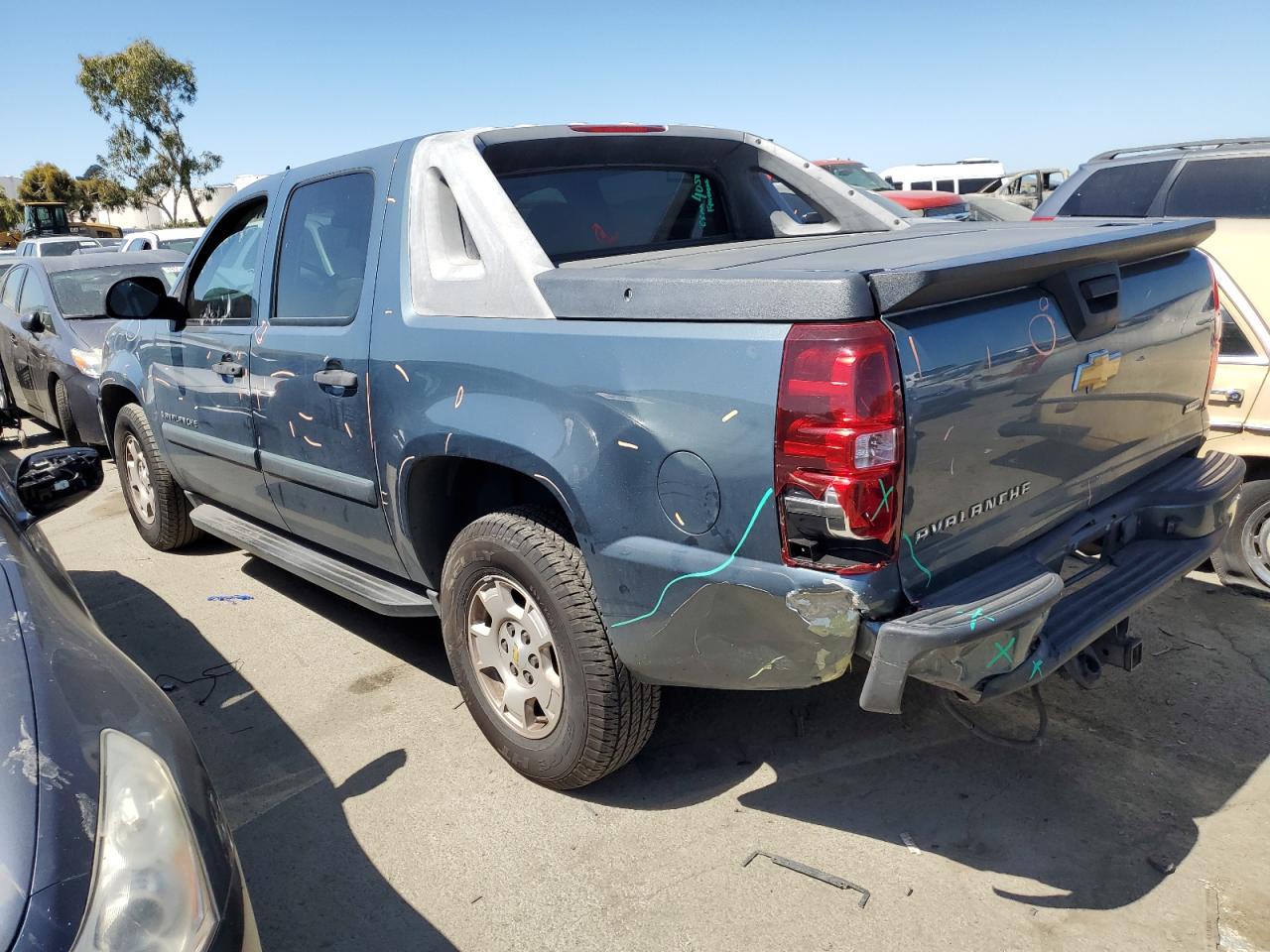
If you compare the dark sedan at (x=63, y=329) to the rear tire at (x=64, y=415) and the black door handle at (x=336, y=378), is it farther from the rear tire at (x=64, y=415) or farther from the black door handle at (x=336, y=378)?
the black door handle at (x=336, y=378)

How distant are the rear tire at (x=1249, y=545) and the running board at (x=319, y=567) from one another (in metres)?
3.47

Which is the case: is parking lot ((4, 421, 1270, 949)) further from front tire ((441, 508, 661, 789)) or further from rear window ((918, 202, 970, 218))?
rear window ((918, 202, 970, 218))

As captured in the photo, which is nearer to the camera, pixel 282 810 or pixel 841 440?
pixel 841 440

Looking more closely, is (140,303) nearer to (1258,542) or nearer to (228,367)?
(228,367)

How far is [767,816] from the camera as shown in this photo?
9.37 feet

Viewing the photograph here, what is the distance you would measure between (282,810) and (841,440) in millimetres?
2146

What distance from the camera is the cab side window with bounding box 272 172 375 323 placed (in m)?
3.41

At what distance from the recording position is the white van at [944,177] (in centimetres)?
2522

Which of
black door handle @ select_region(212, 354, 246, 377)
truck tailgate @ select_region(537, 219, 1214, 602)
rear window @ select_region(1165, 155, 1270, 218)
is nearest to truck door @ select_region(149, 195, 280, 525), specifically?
black door handle @ select_region(212, 354, 246, 377)

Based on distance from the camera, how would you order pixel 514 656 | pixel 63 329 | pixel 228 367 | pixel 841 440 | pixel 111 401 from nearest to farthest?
1. pixel 841 440
2. pixel 514 656
3. pixel 228 367
4. pixel 111 401
5. pixel 63 329

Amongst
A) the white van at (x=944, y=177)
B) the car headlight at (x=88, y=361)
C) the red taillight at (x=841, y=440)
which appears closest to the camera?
the red taillight at (x=841, y=440)

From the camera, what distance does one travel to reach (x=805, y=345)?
207cm

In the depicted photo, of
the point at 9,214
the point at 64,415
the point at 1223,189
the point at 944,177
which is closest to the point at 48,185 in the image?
the point at 9,214

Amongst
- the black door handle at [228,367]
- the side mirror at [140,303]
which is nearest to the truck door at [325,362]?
the black door handle at [228,367]
